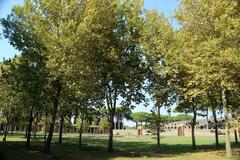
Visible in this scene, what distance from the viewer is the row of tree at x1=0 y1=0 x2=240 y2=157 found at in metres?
26.2

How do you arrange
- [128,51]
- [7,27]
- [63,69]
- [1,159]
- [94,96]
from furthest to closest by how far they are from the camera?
[128,51] < [94,96] < [7,27] < [63,69] < [1,159]

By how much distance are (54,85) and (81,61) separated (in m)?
3.17

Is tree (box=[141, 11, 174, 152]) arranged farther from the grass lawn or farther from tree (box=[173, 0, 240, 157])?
tree (box=[173, 0, 240, 157])

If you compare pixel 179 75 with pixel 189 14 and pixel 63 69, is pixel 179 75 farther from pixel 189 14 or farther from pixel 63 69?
pixel 63 69

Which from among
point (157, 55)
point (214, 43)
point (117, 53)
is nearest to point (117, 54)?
point (117, 53)

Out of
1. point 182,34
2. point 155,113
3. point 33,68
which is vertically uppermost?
point 182,34

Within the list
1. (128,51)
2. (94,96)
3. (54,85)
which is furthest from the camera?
(128,51)

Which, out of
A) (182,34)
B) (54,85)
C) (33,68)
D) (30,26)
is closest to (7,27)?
(30,26)

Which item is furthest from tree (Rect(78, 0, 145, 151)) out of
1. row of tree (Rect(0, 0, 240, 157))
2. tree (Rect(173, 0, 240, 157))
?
tree (Rect(173, 0, 240, 157))

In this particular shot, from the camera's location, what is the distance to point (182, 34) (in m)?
29.1

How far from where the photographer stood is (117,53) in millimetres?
36750

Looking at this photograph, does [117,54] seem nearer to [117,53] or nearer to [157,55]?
[117,53]

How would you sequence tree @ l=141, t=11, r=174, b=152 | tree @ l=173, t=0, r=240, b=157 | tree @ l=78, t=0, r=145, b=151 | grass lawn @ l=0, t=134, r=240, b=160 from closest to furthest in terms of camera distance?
tree @ l=173, t=0, r=240, b=157 < grass lawn @ l=0, t=134, r=240, b=160 < tree @ l=78, t=0, r=145, b=151 < tree @ l=141, t=11, r=174, b=152

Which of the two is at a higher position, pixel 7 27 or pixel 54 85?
pixel 7 27
